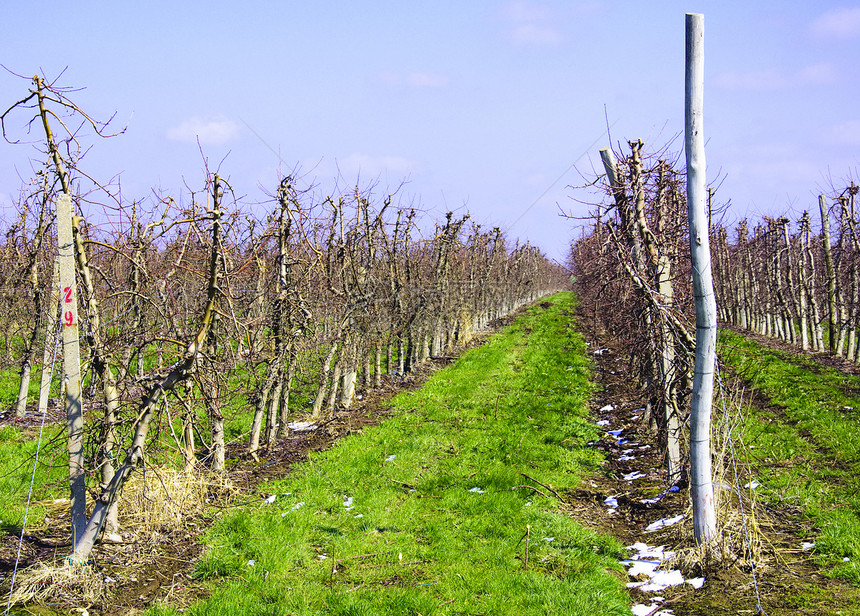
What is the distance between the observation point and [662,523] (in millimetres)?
6816

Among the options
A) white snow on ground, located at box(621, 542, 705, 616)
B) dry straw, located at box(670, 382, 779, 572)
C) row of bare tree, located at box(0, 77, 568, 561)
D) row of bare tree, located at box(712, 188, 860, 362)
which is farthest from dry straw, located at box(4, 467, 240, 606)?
row of bare tree, located at box(712, 188, 860, 362)

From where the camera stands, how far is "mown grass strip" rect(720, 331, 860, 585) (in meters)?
5.93

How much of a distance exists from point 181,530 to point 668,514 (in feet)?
18.3

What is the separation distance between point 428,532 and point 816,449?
6.33 metres

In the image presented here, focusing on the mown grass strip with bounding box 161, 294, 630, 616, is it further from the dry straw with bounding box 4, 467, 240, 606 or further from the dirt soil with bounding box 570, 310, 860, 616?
the dry straw with bounding box 4, 467, 240, 606

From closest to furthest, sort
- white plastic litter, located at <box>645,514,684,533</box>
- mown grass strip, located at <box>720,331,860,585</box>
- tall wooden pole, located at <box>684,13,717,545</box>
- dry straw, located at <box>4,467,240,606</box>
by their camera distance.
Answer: dry straw, located at <box>4,467,240,606</box> → tall wooden pole, located at <box>684,13,717,545</box> → mown grass strip, located at <box>720,331,860,585</box> → white plastic litter, located at <box>645,514,684,533</box>

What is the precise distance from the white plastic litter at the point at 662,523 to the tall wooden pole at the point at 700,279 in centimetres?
105

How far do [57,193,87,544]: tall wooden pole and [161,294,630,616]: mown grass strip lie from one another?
1303 mm

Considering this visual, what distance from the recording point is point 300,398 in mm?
14586

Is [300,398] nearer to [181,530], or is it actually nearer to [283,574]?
[181,530]

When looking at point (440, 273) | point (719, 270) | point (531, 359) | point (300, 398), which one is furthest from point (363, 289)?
point (719, 270)

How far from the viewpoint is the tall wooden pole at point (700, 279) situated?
5.57 metres

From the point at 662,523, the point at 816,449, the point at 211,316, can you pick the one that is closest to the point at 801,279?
the point at 816,449

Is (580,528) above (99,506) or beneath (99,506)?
beneath
